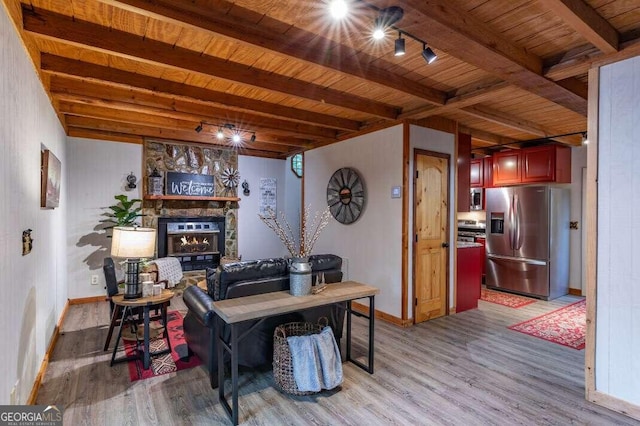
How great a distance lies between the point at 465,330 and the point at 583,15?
3.12 meters

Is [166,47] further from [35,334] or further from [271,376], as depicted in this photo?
[271,376]

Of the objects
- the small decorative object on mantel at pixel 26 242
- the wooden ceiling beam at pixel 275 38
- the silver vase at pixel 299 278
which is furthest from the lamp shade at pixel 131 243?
the wooden ceiling beam at pixel 275 38

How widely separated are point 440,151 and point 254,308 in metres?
A: 3.16

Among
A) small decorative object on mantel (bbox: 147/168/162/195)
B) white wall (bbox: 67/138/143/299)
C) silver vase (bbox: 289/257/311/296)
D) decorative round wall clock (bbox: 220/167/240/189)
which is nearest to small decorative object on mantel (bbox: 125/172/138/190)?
white wall (bbox: 67/138/143/299)

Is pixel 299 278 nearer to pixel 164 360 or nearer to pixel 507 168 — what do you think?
pixel 164 360

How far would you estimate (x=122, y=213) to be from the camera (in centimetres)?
470

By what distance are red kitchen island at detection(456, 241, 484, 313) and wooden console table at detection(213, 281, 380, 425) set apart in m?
2.22

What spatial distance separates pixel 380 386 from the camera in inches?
102

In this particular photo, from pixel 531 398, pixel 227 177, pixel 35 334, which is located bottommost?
pixel 531 398

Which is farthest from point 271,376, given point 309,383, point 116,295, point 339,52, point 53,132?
point 53,132

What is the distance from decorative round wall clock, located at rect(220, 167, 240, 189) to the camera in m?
5.96

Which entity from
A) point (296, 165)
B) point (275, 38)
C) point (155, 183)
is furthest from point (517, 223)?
point (155, 183)

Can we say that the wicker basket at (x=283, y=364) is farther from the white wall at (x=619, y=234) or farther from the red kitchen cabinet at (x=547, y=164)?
the red kitchen cabinet at (x=547, y=164)

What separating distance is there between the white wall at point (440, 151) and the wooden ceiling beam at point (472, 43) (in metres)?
1.29
